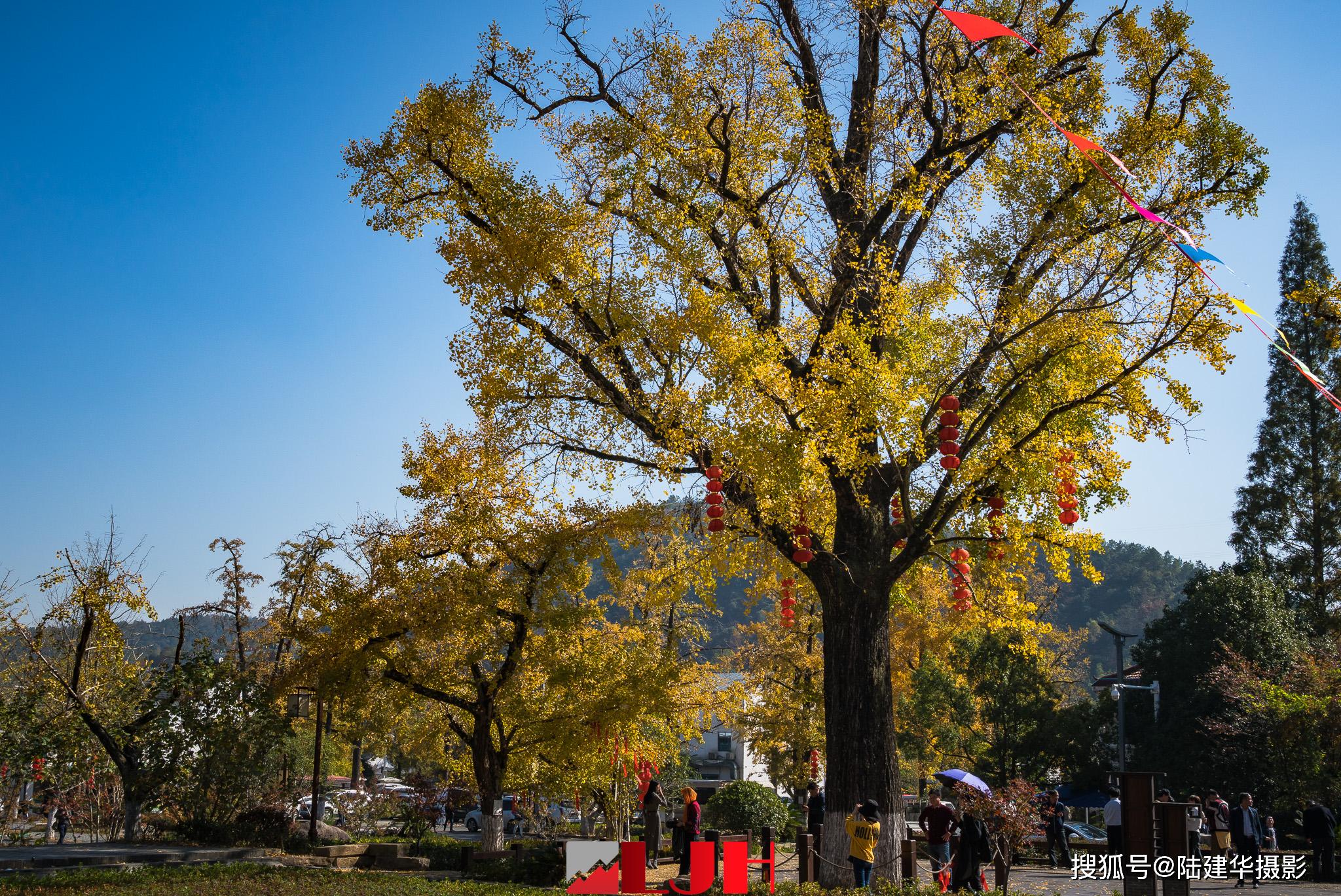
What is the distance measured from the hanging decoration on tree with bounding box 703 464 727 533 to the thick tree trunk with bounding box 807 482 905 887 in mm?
1496

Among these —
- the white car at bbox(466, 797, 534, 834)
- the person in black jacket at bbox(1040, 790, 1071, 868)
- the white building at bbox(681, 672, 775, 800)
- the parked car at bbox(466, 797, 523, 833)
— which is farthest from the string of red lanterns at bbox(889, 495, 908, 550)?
the white building at bbox(681, 672, 775, 800)

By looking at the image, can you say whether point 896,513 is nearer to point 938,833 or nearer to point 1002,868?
point 1002,868

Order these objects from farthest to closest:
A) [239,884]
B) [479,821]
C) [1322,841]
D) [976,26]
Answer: [479,821] < [1322,841] < [239,884] < [976,26]

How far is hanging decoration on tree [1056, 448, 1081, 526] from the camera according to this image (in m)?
10.9

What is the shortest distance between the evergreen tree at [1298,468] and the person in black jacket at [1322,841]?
21.3 metres

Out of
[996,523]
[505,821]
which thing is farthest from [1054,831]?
[505,821]

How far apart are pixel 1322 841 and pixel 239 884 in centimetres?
1634

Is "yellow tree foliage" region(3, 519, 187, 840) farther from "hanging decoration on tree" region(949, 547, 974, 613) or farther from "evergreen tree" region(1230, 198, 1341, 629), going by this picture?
"evergreen tree" region(1230, 198, 1341, 629)

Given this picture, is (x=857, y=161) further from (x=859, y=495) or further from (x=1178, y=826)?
(x=1178, y=826)

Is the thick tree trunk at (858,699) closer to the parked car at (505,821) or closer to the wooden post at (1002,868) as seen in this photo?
the wooden post at (1002,868)

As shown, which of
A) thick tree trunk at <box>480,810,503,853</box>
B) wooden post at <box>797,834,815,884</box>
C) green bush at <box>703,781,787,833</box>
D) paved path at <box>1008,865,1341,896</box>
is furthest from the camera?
green bush at <box>703,781,787,833</box>

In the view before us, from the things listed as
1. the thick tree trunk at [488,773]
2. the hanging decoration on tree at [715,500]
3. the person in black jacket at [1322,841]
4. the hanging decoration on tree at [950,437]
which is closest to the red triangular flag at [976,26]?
the hanging decoration on tree at [950,437]

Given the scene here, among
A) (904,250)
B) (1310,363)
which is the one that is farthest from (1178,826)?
(1310,363)

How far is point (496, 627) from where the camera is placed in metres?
16.5
